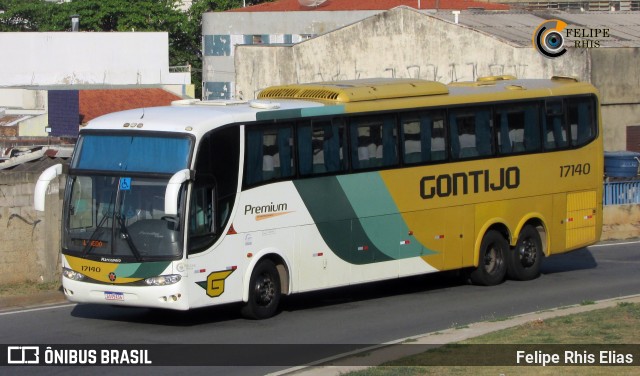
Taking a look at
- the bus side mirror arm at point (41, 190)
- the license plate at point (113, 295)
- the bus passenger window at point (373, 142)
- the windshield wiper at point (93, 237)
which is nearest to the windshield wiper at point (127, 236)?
the windshield wiper at point (93, 237)

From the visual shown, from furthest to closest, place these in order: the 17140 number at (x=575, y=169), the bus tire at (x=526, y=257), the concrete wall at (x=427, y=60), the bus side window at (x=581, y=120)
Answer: the concrete wall at (x=427, y=60)
the bus side window at (x=581, y=120)
the 17140 number at (x=575, y=169)
the bus tire at (x=526, y=257)

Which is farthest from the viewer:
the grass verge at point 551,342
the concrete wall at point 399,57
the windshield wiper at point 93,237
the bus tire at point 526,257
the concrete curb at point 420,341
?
the concrete wall at point 399,57

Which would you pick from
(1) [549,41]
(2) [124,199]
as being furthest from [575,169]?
(1) [549,41]

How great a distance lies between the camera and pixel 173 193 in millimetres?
14789

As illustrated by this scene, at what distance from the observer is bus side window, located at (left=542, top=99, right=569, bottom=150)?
2142 cm

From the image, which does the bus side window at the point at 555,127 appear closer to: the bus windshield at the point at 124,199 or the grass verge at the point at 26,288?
the bus windshield at the point at 124,199

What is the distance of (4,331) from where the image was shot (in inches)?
612

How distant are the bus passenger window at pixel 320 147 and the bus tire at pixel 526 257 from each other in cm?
480

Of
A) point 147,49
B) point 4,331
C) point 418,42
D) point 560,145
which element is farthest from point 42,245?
point 147,49

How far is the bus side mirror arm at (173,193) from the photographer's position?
48.5 feet

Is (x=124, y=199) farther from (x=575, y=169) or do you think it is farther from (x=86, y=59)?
(x=86, y=59)

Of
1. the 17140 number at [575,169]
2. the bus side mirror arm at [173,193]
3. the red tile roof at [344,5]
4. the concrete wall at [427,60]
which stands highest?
the red tile roof at [344,5]

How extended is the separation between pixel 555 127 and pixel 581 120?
34.4 inches

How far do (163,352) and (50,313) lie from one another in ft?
12.4
